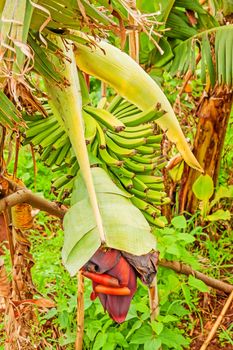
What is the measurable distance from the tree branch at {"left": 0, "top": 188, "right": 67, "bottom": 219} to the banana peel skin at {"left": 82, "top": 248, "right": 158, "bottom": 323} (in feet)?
0.78

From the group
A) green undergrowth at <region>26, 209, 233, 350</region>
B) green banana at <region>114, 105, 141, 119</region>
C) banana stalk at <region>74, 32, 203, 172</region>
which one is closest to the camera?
banana stalk at <region>74, 32, 203, 172</region>

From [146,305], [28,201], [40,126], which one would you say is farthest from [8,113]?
[146,305]

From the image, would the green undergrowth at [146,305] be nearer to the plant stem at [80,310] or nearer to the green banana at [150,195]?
the plant stem at [80,310]

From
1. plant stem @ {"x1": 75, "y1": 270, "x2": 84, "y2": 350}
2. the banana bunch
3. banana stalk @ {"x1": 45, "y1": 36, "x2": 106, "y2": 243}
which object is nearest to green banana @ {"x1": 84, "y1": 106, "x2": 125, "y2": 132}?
the banana bunch

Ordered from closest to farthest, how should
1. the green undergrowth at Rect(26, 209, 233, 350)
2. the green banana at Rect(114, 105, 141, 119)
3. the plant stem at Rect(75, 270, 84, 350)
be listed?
the green banana at Rect(114, 105, 141, 119) < the plant stem at Rect(75, 270, 84, 350) < the green undergrowth at Rect(26, 209, 233, 350)

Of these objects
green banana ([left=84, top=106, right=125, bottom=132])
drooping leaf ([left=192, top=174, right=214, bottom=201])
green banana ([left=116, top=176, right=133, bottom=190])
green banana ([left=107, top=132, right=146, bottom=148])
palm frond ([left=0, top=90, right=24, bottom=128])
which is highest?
palm frond ([left=0, top=90, right=24, bottom=128])

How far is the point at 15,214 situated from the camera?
0.92 metres

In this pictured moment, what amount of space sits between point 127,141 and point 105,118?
1.5 inches

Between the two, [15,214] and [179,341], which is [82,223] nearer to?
[15,214]

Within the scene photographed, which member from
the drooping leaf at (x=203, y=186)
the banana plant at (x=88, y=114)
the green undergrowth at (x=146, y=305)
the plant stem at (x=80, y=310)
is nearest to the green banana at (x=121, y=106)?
the banana plant at (x=88, y=114)

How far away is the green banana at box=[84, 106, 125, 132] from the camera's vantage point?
2.46 ft

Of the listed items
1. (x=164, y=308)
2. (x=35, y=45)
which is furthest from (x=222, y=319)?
(x=35, y=45)

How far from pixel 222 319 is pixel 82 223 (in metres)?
1.13

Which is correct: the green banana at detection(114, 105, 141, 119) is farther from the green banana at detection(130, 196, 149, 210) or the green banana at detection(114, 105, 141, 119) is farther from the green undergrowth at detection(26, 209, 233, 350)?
the green undergrowth at detection(26, 209, 233, 350)
